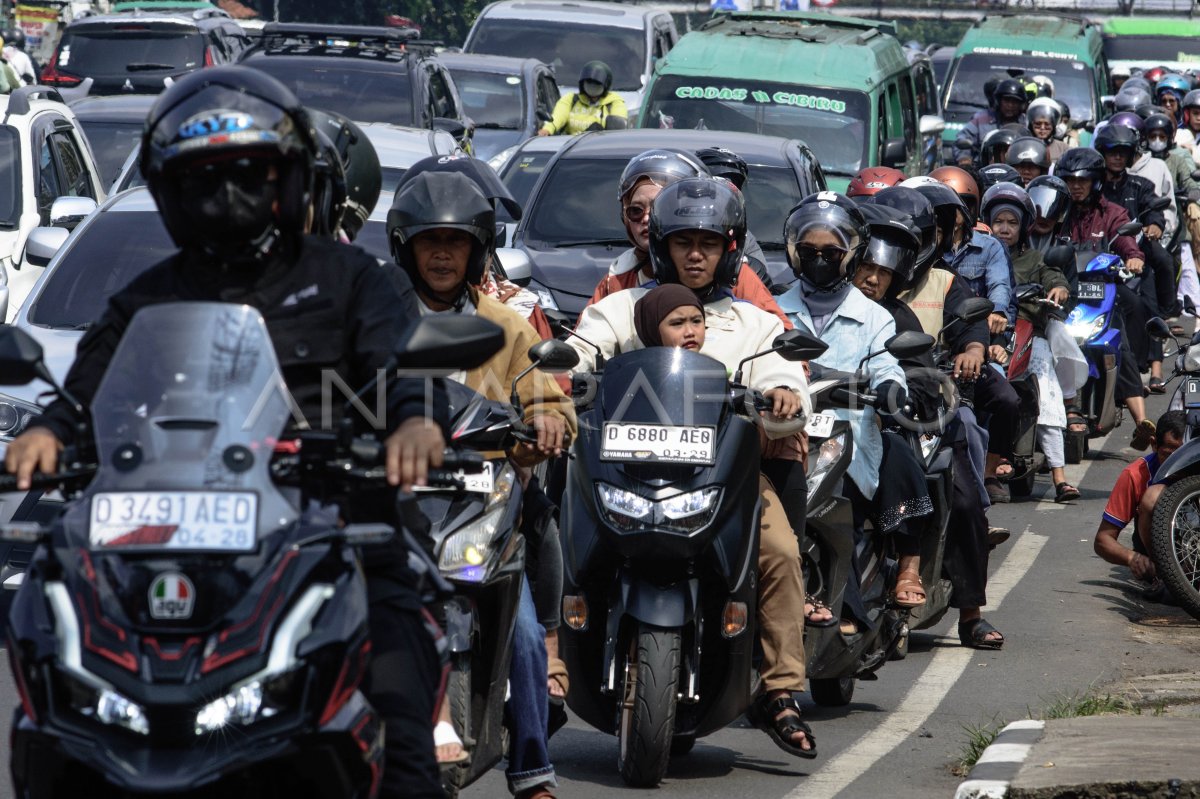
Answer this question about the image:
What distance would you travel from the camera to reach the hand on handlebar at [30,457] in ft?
12.1

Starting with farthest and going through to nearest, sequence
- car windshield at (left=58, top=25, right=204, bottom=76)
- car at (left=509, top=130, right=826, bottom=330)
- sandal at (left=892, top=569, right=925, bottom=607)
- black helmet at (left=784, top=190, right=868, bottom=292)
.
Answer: car windshield at (left=58, top=25, right=204, bottom=76), car at (left=509, top=130, right=826, bottom=330), sandal at (left=892, top=569, right=925, bottom=607), black helmet at (left=784, top=190, right=868, bottom=292)

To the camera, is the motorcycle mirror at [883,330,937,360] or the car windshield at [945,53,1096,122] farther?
the car windshield at [945,53,1096,122]

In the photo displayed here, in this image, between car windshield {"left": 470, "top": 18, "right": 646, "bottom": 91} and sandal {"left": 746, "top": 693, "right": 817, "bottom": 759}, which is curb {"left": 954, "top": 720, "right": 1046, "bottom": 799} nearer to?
sandal {"left": 746, "top": 693, "right": 817, "bottom": 759}

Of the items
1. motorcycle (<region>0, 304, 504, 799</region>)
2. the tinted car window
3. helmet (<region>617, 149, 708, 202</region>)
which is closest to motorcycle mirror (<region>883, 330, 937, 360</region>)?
helmet (<region>617, 149, 708, 202</region>)

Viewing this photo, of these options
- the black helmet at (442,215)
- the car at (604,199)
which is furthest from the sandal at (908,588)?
the car at (604,199)

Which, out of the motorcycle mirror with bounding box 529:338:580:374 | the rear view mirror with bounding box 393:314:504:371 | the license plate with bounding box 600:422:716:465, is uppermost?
the rear view mirror with bounding box 393:314:504:371

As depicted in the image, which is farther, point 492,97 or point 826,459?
point 492,97

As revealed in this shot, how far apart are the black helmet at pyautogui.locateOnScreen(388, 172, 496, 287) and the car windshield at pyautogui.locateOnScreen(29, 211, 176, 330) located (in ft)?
12.7

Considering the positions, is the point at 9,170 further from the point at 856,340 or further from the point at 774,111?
the point at 856,340

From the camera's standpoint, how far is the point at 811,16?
68.3 feet

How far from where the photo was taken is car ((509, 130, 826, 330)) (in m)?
12.9

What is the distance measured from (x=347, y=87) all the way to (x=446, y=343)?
13.8 metres

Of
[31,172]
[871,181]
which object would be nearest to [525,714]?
[871,181]

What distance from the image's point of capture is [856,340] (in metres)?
8.02
